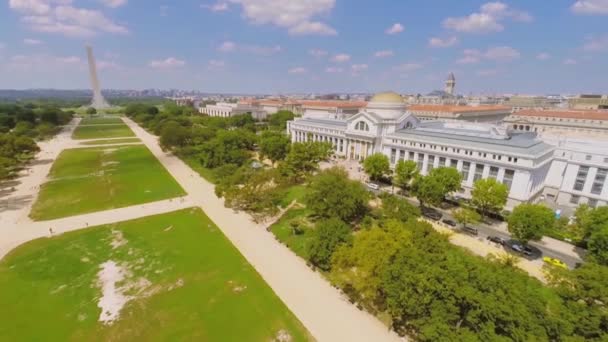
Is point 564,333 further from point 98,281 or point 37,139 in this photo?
point 37,139

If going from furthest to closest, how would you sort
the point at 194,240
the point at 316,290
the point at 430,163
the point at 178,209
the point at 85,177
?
the point at 85,177
the point at 430,163
the point at 178,209
the point at 194,240
the point at 316,290

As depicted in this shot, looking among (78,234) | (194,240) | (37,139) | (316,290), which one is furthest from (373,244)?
(37,139)

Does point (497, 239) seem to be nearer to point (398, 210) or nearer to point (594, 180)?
point (398, 210)

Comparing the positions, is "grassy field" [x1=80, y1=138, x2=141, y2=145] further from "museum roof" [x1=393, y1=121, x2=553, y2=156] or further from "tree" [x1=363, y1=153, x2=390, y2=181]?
"museum roof" [x1=393, y1=121, x2=553, y2=156]

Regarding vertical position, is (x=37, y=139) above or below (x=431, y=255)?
below

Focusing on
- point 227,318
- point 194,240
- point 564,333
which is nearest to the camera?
point 564,333

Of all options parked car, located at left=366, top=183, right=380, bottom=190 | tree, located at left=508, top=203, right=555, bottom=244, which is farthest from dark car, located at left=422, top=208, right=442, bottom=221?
parked car, located at left=366, top=183, right=380, bottom=190

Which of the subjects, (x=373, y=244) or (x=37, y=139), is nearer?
(x=373, y=244)
